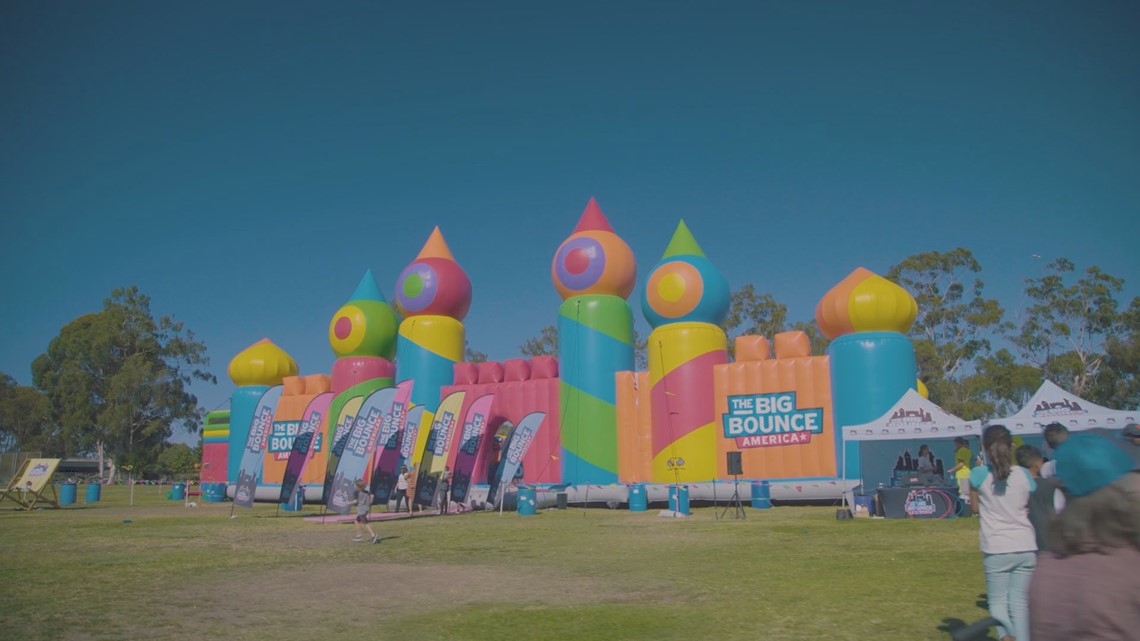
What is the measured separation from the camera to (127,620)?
6.60 m

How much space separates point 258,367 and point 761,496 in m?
20.3

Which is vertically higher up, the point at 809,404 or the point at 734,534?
the point at 809,404

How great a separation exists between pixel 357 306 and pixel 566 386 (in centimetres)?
938

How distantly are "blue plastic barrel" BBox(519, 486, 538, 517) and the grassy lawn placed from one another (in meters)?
4.64

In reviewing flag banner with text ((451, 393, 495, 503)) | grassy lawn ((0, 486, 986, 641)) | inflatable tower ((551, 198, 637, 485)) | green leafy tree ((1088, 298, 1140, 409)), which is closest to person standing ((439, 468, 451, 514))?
flag banner with text ((451, 393, 495, 503))

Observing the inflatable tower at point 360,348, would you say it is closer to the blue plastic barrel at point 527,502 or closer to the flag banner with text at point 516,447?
the flag banner with text at point 516,447

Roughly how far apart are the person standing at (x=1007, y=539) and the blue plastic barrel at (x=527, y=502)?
15.3 meters

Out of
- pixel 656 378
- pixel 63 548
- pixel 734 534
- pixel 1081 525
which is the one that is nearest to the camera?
pixel 1081 525

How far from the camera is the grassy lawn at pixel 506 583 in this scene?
6172 millimetres

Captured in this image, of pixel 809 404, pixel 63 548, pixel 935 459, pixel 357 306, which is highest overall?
pixel 357 306

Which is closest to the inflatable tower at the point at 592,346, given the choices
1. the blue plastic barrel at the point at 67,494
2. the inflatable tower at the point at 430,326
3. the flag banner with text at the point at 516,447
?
the flag banner with text at the point at 516,447

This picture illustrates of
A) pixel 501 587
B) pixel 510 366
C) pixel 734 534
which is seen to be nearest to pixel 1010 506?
pixel 501 587

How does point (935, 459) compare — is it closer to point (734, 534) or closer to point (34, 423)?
point (734, 534)

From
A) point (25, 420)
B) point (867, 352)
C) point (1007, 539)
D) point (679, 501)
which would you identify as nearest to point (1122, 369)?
point (867, 352)
